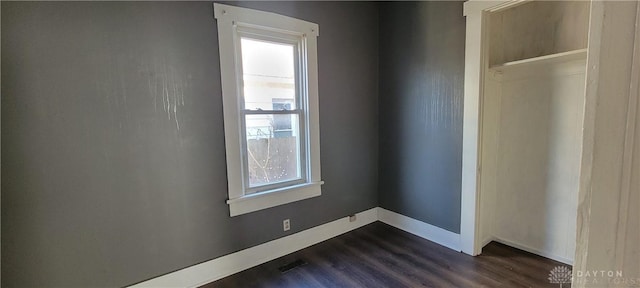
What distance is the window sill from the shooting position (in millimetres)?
2385

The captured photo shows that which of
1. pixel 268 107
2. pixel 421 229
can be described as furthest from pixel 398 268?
pixel 268 107

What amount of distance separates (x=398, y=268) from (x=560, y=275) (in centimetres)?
124

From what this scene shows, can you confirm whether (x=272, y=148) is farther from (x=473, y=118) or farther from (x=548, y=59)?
(x=548, y=59)

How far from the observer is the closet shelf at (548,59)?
83.6 inches

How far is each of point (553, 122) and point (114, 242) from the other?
138 inches

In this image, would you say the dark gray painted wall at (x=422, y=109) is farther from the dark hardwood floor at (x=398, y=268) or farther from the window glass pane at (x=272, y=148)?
the window glass pane at (x=272, y=148)

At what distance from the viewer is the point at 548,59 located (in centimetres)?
230

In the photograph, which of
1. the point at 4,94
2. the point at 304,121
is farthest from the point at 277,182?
the point at 4,94

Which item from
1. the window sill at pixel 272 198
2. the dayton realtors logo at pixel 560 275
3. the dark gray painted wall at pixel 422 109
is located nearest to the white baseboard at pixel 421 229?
the dark gray painted wall at pixel 422 109

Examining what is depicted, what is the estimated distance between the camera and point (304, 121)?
278cm

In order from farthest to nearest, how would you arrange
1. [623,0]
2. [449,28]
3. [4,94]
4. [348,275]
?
[449,28], [348,275], [4,94], [623,0]

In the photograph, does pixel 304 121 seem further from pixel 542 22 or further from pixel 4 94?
pixel 542 22

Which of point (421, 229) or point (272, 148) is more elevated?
point (272, 148)

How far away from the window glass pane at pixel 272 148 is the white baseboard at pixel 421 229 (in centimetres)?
125
